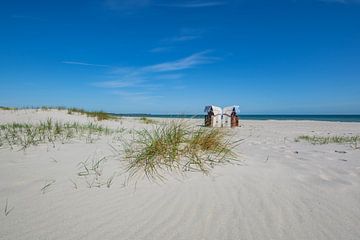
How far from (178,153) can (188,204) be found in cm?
111

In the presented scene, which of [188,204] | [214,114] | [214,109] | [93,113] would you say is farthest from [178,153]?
[214,109]

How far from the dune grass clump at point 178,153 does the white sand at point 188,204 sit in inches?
6.8

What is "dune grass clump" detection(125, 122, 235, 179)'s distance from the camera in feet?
9.01

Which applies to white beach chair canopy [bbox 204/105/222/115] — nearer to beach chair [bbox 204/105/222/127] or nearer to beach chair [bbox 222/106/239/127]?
beach chair [bbox 204/105/222/127]

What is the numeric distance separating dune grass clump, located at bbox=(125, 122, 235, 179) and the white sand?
0.57 ft

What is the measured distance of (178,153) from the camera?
3084 mm

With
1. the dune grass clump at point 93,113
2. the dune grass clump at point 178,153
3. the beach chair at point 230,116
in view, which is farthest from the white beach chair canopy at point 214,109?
the dune grass clump at point 178,153

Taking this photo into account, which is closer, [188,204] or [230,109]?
[188,204]

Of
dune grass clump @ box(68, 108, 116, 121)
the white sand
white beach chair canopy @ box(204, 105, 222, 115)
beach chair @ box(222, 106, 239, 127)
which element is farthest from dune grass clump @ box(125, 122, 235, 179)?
beach chair @ box(222, 106, 239, 127)

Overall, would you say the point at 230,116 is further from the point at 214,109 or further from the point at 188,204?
the point at 188,204

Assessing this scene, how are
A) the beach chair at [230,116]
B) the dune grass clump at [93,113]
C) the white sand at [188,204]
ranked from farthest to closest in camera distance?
the beach chair at [230,116] < the dune grass clump at [93,113] < the white sand at [188,204]

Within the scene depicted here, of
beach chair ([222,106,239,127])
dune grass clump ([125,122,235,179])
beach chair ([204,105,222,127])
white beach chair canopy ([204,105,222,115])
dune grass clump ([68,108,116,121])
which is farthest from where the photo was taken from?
beach chair ([222,106,239,127])

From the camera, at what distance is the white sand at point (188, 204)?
1.64 metres

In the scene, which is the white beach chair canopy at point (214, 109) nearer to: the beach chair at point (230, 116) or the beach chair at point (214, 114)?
the beach chair at point (214, 114)
